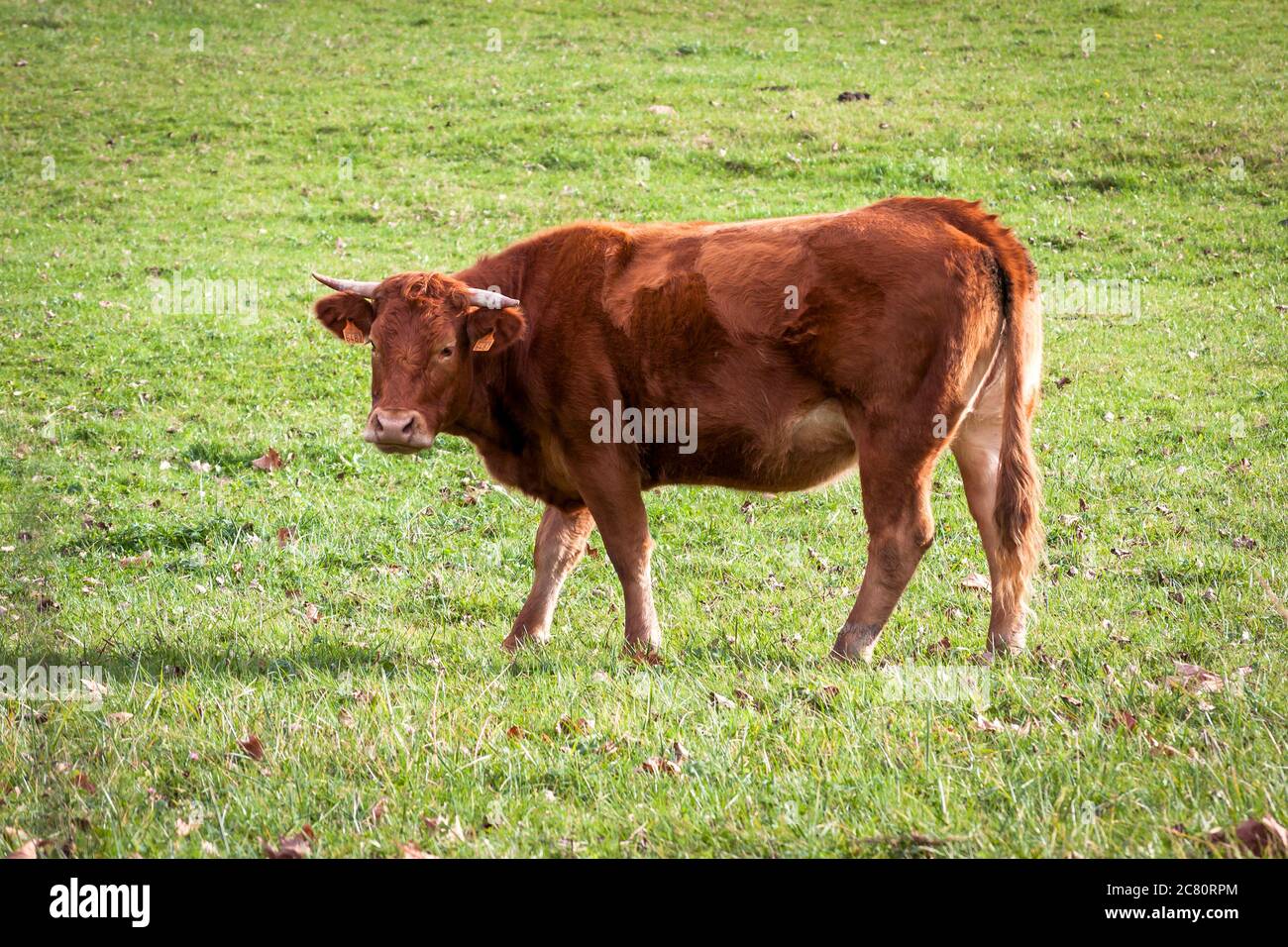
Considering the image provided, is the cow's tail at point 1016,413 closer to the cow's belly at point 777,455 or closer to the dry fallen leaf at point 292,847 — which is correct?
the cow's belly at point 777,455

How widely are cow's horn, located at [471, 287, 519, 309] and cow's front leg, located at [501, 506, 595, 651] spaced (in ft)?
4.79

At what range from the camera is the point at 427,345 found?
7.45 meters

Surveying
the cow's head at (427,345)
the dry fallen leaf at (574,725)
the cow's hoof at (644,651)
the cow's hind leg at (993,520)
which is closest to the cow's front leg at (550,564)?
the cow's hoof at (644,651)

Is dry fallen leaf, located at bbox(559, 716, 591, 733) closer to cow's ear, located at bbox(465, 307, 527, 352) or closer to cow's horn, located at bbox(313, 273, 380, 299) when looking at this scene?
cow's ear, located at bbox(465, 307, 527, 352)

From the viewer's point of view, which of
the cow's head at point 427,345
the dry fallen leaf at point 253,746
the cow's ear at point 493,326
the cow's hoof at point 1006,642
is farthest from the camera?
the cow's ear at point 493,326

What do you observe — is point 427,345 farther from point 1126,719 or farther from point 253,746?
point 1126,719

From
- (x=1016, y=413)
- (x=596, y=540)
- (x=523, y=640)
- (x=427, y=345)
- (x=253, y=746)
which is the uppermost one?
(x=427, y=345)

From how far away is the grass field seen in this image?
462cm

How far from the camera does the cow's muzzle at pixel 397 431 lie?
23.5 feet

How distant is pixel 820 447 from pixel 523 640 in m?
2.14

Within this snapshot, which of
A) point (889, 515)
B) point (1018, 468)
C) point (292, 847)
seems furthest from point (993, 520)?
point (292, 847)

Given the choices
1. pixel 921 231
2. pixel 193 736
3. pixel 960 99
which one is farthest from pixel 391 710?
Result: pixel 960 99

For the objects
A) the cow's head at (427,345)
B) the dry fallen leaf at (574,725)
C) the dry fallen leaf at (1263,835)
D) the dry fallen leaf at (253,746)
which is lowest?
the dry fallen leaf at (253,746)

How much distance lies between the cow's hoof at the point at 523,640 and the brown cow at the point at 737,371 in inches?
1.2
